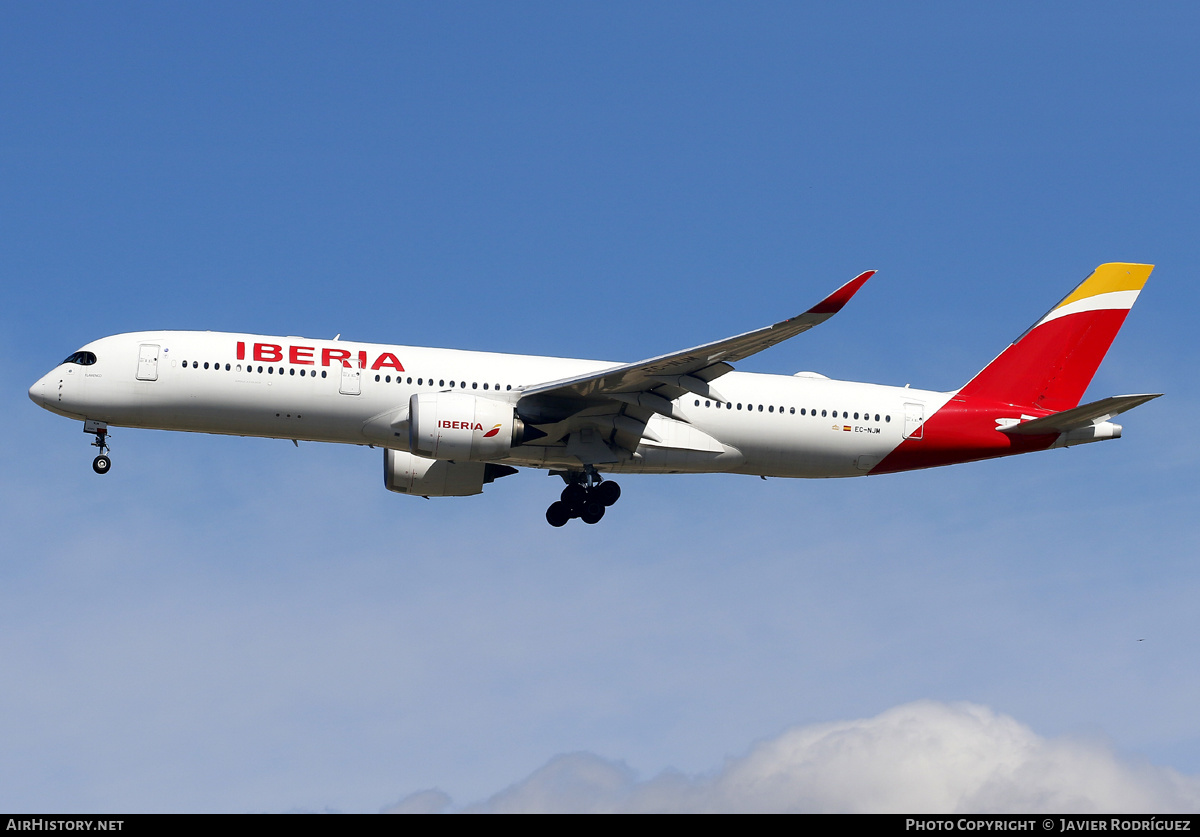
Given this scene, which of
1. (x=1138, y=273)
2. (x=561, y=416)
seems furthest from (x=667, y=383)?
(x=1138, y=273)

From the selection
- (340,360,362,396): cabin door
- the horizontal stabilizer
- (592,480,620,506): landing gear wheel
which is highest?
(340,360,362,396): cabin door

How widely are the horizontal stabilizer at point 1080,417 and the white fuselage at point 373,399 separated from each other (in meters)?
3.69

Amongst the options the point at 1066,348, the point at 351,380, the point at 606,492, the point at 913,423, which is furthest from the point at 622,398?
the point at 1066,348

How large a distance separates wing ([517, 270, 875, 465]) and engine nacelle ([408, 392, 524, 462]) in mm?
860

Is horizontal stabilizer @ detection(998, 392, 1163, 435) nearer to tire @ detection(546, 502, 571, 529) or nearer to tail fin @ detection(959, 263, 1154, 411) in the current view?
tail fin @ detection(959, 263, 1154, 411)

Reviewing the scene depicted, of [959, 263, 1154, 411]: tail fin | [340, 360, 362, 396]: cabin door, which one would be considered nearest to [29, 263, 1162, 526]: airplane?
[340, 360, 362, 396]: cabin door

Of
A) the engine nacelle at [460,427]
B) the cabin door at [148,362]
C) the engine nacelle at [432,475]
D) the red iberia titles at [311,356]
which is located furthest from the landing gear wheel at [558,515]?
the cabin door at [148,362]

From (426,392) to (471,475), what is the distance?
4470 millimetres

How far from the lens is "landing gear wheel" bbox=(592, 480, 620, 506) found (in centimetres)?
3372

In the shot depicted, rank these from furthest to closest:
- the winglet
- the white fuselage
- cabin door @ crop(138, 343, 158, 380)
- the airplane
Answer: cabin door @ crop(138, 343, 158, 380) < the white fuselage < the airplane < the winglet

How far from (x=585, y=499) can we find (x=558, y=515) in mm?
848

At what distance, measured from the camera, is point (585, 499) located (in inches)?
1331

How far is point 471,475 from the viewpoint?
117ft
